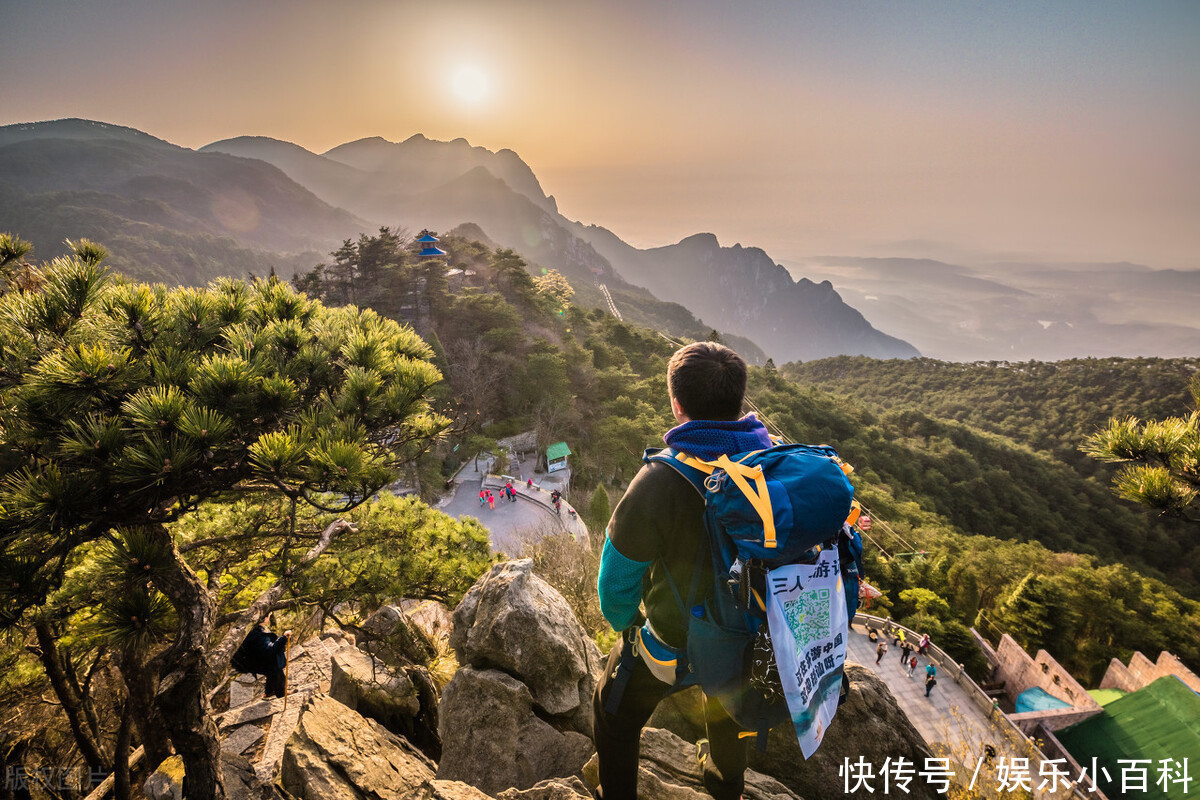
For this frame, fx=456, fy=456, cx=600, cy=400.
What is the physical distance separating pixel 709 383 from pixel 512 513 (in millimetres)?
17244

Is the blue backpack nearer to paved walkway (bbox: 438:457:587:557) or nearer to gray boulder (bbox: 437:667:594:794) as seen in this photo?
gray boulder (bbox: 437:667:594:794)

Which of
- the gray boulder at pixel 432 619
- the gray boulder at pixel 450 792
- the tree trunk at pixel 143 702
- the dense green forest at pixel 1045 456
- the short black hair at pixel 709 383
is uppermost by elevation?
the short black hair at pixel 709 383

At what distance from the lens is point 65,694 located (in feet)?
13.3

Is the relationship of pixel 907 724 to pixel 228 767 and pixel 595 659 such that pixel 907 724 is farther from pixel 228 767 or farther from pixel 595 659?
pixel 228 767

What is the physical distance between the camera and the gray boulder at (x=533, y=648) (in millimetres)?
4184

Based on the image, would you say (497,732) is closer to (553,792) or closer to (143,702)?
(553,792)

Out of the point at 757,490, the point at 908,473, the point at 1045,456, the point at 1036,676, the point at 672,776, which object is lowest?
the point at 908,473

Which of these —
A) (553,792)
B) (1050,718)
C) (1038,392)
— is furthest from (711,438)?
(1038,392)

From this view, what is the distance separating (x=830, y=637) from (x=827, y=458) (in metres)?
0.70

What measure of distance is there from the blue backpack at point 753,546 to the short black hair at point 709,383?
0.20 meters

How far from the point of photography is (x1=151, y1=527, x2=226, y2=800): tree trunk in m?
2.39

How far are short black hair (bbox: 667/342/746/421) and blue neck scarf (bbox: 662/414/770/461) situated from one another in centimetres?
7

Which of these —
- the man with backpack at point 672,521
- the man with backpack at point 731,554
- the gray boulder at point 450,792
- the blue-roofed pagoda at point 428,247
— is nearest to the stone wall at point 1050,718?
the gray boulder at point 450,792

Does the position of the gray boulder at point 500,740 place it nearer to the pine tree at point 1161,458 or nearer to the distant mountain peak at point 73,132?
the pine tree at point 1161,458
